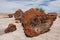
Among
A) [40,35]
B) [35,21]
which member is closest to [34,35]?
[40,35]

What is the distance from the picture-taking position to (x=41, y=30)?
21.3 ft

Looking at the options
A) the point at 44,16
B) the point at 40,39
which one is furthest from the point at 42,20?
the point at 40,39

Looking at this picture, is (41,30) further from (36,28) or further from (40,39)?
(40,39)

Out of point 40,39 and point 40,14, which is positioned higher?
point 40,14

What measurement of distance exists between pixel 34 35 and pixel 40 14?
3.07ft

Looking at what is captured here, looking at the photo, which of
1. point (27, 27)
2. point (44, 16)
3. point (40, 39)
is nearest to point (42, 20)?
Result: point (44, 16)

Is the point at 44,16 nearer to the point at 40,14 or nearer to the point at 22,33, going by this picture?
the point at 40,14

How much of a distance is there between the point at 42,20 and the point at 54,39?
1198 mm

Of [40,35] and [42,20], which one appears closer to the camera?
[40,35]

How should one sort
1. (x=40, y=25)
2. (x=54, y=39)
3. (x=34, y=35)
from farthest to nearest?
(x=40, y=25) < (x=34, y=35) < (x=54, y=39)

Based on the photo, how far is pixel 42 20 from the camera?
21.9 ft

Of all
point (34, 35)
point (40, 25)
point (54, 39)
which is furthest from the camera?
point (40, 25)

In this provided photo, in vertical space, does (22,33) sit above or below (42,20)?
below

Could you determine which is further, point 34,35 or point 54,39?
point 34,35
